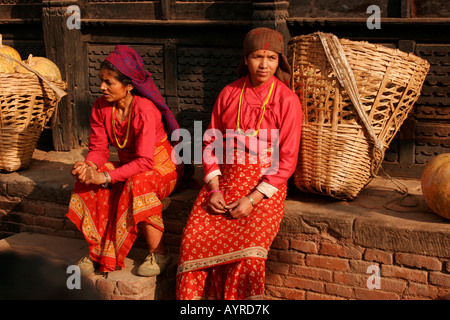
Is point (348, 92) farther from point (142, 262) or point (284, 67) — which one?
point (142, 262)

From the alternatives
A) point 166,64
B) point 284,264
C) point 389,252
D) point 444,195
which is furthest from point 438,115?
point 166,64

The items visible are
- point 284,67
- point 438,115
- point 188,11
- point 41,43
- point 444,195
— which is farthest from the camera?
point 41,43

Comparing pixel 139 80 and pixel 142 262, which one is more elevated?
pixel 139 80

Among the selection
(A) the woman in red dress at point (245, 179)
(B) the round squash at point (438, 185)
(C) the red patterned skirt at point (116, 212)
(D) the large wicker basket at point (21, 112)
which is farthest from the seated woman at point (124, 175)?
(B) the round squash at point (438, 185)

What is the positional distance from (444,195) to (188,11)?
3128mm

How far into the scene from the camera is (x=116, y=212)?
145 inches

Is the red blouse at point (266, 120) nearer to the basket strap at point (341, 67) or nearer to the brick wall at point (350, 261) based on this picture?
the basket strap at point (341, 67)

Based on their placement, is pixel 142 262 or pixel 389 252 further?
pixel 142 262

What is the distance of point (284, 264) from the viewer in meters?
3.81

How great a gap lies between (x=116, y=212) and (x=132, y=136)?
57 cm

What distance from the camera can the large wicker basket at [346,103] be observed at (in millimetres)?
3580

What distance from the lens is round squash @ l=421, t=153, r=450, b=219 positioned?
3.48m

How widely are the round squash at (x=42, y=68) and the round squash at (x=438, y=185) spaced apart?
345 centimetres

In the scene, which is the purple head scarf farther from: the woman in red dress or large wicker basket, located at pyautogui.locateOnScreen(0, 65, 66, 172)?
large wicker basket, located at pyautogui.locateOnScreen(0, 65, 66, 172)
